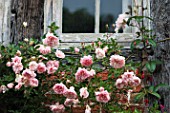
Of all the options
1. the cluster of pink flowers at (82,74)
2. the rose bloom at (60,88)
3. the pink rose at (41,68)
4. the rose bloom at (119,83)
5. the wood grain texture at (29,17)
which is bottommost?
the rose bloom at (60,88)

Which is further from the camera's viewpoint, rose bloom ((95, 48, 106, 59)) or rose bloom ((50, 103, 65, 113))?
rose bloom ((50, 103, 65, 113))

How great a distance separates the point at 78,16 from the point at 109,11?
38cm

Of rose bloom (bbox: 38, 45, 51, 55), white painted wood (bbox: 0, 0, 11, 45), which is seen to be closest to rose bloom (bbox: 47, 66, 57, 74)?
rose bloom (bbox: 38, 45, 51, 55)

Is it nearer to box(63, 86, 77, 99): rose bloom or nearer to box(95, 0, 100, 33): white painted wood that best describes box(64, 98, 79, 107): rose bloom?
box(63, 86, 77, 99): rose bloom

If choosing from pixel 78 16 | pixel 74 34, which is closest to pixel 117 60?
pixel 74 34

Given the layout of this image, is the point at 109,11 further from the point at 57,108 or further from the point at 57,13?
the point at 57,108

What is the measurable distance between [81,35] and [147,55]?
78.0 inches

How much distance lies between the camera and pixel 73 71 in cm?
315

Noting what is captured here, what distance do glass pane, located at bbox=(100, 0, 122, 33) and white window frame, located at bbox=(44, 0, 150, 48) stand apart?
0.17 ft

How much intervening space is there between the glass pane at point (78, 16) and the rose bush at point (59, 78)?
4.78ft

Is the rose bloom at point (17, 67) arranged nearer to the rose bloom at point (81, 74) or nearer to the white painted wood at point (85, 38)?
the rose bloom at point (81, 74)

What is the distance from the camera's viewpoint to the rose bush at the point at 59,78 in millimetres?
2873

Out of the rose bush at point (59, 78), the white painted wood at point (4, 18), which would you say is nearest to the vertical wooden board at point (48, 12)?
the white painted wood at point (4, 18)

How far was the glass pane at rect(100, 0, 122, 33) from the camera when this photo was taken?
189 inches
